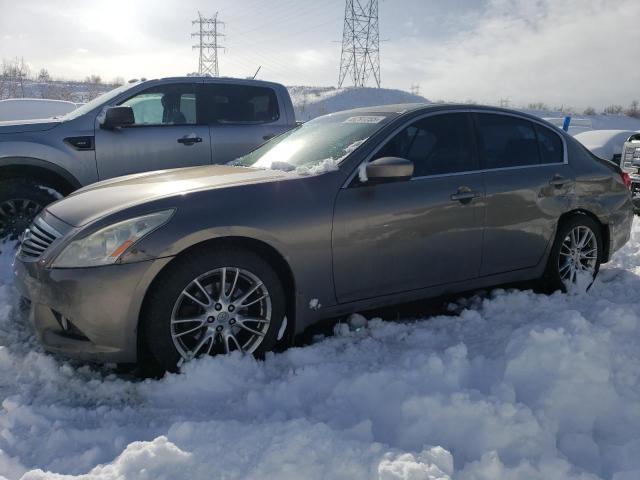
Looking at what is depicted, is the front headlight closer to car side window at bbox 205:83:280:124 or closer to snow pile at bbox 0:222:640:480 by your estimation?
snow pile at bbox 0:222:640:480

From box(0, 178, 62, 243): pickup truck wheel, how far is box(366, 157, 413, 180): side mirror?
133 inches

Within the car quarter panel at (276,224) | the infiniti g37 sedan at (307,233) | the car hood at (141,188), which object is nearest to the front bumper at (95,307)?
the infiniti g37 sedan at (307,233)

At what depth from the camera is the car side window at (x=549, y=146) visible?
421cm

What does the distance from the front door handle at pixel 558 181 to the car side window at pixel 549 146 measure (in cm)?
15

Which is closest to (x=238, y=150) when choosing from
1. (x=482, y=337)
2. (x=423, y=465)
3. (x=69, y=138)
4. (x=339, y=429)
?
(x=69, y=138)

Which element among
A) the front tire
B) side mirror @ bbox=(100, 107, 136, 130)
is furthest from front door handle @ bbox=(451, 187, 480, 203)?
side mirror @ bbox=(100, 107, 136, 130)

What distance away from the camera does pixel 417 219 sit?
3.39 meters

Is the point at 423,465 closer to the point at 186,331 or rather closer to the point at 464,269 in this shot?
the point at 186,331

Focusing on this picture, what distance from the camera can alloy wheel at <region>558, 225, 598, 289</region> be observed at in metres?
4.29

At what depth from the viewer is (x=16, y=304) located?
3736 millimetres

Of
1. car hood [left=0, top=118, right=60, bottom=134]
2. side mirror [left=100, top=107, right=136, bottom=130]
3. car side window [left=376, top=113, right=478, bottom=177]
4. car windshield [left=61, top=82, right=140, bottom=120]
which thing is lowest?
car side window [left=376, top=113, right=478, bottom=177]

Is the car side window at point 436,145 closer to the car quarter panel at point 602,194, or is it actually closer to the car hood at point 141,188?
the car hood at point 141,188

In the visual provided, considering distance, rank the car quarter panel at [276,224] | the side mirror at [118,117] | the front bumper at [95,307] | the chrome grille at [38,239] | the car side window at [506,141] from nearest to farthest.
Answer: the front bumper at [95,307] < the car quarter panel at [276,224] < the chrome grille at [38,239] < the car side window at [506,141] < the side mirror at [118,117]

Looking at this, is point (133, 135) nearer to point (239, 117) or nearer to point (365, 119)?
point (239, 117)
